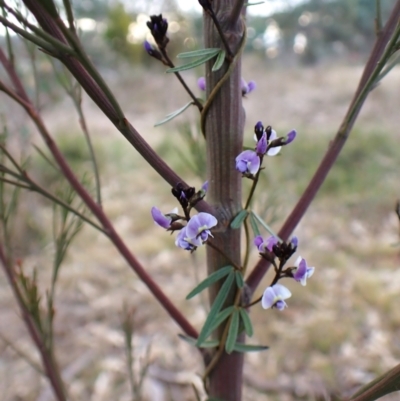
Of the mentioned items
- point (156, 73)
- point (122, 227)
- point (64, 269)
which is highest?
point (156, 73)

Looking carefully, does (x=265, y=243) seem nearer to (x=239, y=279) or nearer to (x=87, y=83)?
(x=239, y=279)

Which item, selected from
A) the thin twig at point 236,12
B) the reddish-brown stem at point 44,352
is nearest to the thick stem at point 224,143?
the thin twig at point 236,12

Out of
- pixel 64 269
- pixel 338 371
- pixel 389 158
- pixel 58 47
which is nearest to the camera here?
pixel 58 47

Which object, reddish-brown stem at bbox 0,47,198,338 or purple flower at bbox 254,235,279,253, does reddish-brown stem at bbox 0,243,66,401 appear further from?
purple flower at bbox 254,235,279,253

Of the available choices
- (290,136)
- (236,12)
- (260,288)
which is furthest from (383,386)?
(260,288)

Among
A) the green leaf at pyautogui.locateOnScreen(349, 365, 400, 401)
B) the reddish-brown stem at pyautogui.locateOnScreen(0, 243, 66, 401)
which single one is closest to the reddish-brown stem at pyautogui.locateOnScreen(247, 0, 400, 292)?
the green leaf at pyautogui.locateOnScreen(349, 365, 400, 401)

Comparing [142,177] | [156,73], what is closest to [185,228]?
[142,177]

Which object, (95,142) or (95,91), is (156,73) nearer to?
(95,142)
